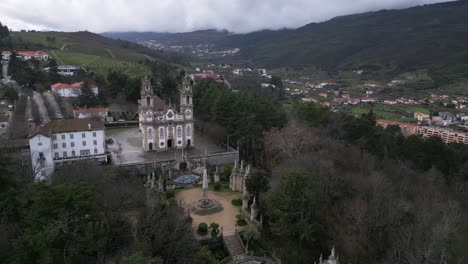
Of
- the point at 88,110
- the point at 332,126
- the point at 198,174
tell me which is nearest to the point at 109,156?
the point at 198,174

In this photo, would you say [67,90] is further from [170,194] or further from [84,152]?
[170,194]

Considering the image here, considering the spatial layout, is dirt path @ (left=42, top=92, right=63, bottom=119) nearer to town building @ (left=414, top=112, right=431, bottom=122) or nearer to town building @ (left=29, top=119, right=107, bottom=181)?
town building @ (left=29, top=119, right=107, bottom=181)

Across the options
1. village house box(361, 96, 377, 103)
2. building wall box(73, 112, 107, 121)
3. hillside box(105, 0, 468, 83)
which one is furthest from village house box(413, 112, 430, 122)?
building wall box(73, 112, 107, 121)

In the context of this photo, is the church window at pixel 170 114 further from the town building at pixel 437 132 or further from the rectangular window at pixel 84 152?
the town building at pixel 437 132

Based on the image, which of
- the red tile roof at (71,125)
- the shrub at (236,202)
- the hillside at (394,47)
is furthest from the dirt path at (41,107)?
the hillside at (394,47)

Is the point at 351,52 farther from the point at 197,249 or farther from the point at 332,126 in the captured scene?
the point at 197,249

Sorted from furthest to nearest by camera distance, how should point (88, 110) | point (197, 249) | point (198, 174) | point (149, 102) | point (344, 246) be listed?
point (88, 110) → point (149, 102) → point (198, 174) → point (344, 246) → point (197, 249)

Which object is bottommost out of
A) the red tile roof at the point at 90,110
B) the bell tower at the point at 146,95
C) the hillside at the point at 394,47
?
the red tile roof at the point at 90,110

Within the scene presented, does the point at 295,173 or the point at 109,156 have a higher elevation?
the point at 295,173
